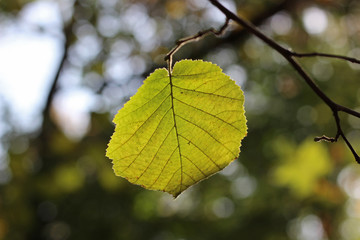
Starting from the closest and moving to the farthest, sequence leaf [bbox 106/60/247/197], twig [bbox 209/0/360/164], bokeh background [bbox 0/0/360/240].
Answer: twig [bbox 209/0/360/164], leaf [bbox 106/60/247/197], bokeh background [bbox 0/0/360/240]

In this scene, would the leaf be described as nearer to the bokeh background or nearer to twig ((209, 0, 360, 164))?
twig ((209, 0, 360, 164))

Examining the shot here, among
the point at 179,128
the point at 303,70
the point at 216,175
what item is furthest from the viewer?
the point at 216,175

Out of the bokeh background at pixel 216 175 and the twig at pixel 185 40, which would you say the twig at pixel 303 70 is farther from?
the bokeh background at pixel 216 175

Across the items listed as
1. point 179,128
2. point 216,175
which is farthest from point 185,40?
point 216,175

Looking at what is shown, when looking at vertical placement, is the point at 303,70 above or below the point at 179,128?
above

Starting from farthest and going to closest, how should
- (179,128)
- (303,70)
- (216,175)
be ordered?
(216,175), (179,128), (303,70)

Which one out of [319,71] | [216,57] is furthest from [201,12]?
[319,71]

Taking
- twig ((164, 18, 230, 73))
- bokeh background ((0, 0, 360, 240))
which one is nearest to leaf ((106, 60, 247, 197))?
twig ((164, 18, 230, 73))

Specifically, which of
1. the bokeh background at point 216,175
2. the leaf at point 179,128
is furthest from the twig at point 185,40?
the bokeh background at point 216,175

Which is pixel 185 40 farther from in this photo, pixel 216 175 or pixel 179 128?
pixel 216 175

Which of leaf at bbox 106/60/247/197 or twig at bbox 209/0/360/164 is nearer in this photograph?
twig at bbox 209/0/360/164
